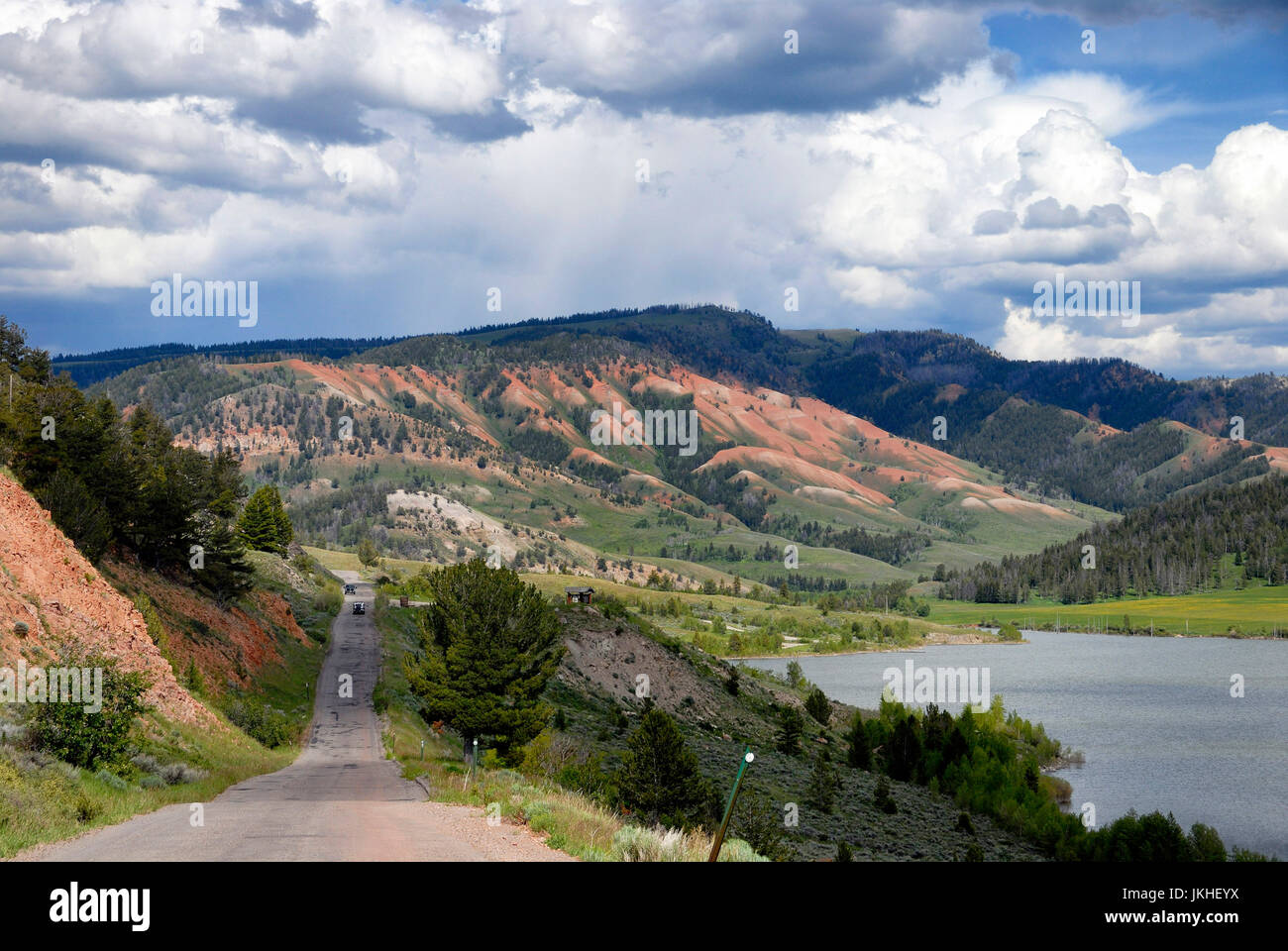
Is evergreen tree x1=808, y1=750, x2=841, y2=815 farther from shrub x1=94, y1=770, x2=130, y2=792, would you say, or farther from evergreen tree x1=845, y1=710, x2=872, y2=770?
shrub x1=94, y1=770, x2=130, y2=792

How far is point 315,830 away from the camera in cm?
1891

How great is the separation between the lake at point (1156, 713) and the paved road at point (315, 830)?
50881mm

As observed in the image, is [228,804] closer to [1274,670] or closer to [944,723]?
[944,723]

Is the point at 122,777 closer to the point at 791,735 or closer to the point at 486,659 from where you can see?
the point at 486,659

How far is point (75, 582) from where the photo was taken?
41938mm

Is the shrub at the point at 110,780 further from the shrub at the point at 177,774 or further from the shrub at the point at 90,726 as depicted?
the shrub at the point at 177,774

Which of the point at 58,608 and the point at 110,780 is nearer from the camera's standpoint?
the point at 110,780

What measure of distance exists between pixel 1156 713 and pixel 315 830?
359 feet

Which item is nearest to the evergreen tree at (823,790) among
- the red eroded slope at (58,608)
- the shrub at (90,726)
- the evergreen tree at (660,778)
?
the evergreen tree at (660,778)

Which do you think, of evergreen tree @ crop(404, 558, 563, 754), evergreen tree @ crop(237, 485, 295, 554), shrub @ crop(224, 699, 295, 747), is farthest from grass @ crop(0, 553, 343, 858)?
evergreen tree @ crop(237, 485, 295, 554)

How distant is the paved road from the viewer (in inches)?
631

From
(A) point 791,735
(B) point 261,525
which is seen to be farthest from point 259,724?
(B) point 261,525

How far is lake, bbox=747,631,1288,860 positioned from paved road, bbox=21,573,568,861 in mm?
50881

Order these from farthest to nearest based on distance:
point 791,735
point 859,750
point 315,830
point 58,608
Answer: point 859,750 < point 791,735 < point 58,608 < point 315,830
